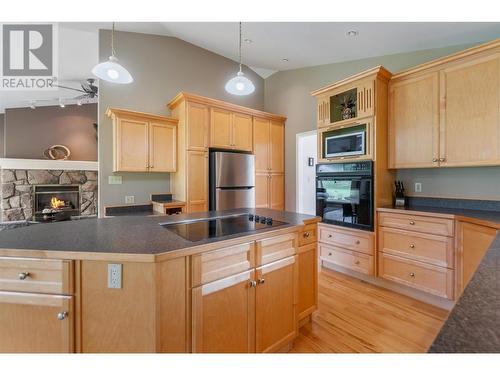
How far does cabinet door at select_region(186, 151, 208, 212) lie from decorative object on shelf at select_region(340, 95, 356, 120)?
196 cm

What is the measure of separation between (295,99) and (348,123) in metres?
1.60

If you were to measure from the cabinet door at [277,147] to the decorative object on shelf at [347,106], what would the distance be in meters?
1.44

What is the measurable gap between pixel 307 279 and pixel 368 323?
72 cm

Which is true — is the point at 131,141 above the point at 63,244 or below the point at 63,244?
above

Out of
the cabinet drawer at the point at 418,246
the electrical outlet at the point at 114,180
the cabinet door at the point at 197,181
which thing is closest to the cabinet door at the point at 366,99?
the cabinet drawer at the point at 418,246

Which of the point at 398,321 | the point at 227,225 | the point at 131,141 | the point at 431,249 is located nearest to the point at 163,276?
the point at 227,225

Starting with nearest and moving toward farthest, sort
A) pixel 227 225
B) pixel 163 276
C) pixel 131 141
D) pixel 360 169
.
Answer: pixel 163 276 < pixel 227 225 < pixel 360 169 < pixel 131 141

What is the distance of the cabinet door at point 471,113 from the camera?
7.06 ft

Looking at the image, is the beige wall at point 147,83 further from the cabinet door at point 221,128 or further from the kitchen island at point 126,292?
the kitchen island at point 126,292

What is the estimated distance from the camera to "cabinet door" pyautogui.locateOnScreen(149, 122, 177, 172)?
11.0ft

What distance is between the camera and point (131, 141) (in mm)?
3219

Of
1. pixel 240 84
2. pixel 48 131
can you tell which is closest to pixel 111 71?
pixel 240 84
